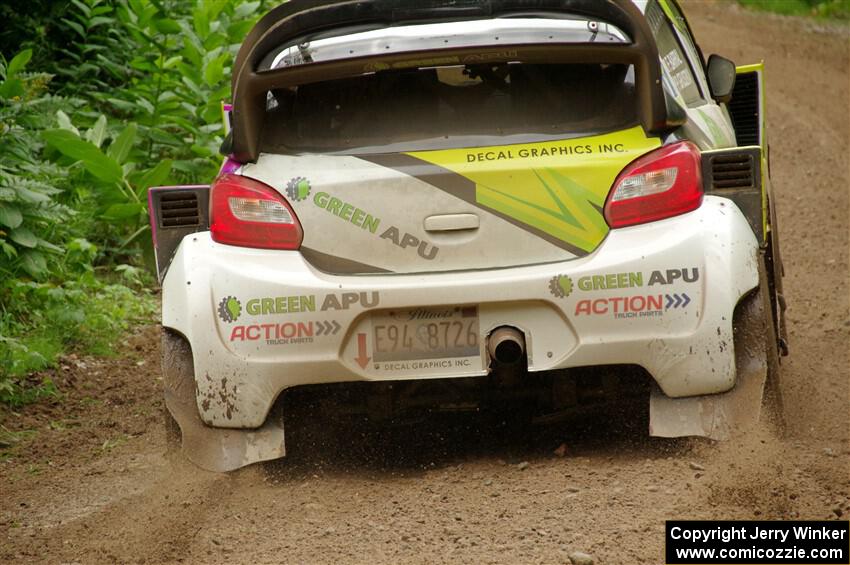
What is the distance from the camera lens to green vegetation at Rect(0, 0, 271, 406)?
Result: 729 cm

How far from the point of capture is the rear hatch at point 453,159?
463 centimetres

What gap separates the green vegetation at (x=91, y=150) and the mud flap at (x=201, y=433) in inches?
80.7

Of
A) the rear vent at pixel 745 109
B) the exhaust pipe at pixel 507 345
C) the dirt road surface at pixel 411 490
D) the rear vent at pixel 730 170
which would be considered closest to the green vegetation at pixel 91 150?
the dirt road surface at pixel 411 490

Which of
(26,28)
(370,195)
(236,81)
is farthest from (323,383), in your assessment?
(26,28)

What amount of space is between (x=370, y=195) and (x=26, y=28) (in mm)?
6159

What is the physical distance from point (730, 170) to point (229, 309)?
73.5 inches

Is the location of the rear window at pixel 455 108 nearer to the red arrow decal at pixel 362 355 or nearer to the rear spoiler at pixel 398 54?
the rear spoiler at pixel 398 54

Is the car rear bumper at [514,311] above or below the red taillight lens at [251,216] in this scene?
below

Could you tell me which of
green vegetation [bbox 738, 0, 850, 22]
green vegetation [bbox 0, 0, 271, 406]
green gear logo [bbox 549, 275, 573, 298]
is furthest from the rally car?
green vegetation [bbox 738, 0, 850, 22]

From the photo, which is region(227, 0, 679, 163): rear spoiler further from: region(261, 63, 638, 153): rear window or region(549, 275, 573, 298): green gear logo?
region(549, 275, 573, 298): green gear logo

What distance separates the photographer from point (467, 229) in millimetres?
4664

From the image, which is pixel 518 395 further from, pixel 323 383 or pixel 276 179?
pixel 276 179

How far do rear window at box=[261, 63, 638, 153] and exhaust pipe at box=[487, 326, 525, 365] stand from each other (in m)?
0.68

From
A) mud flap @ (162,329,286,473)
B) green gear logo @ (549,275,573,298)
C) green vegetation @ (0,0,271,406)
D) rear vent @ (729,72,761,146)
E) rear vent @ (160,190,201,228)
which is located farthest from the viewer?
green vegetation @ (0,0,271,406)
